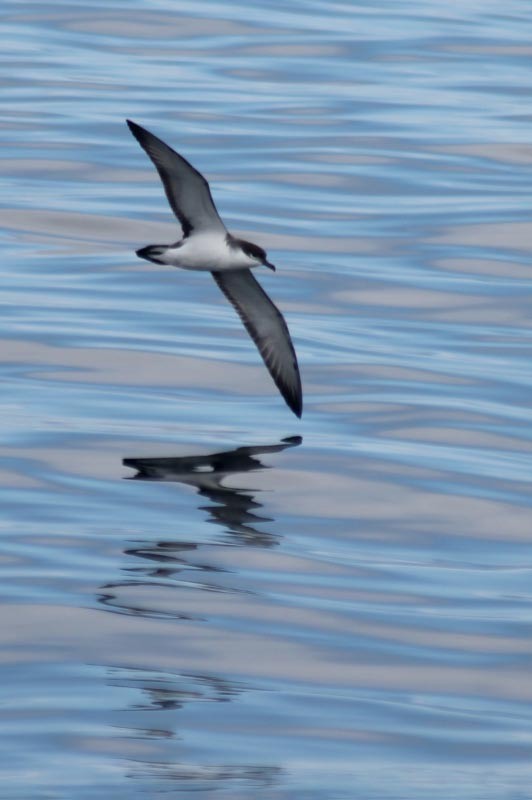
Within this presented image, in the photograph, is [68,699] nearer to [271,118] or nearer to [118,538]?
[118,538]

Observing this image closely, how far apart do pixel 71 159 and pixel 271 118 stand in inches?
159

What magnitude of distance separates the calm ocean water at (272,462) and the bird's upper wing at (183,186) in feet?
4.85

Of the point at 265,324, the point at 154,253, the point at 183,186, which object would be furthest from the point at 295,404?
the point at 183,186

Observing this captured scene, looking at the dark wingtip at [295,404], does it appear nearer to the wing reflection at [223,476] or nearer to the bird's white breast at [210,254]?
the wing reflection at [223,476]

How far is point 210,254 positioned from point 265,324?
0.99 meters

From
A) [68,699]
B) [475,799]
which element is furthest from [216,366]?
[475,799]

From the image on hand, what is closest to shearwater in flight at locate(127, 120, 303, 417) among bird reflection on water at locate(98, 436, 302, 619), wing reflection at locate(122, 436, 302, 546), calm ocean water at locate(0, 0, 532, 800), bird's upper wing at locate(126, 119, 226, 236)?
bird's upper wing at locate(126, 119, 226, 236)

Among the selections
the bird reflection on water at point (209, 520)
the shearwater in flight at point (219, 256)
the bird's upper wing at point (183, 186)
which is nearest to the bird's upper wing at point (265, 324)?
the shearwater in flight at point (219, 256)

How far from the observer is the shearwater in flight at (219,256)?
1288 cm

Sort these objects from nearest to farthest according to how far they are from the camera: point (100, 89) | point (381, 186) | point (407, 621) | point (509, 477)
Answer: point (407, 621), point (509, 477), point (381, 186), point (100, 89)

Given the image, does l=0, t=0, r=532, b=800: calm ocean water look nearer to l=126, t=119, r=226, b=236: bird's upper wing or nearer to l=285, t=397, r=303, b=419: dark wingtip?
l=285, t=397, r=303, b=419: dark wingtip

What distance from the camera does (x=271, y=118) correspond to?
83.2ft

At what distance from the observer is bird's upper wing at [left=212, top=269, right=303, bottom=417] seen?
545 inches

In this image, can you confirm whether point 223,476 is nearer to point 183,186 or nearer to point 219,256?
point 219,256
